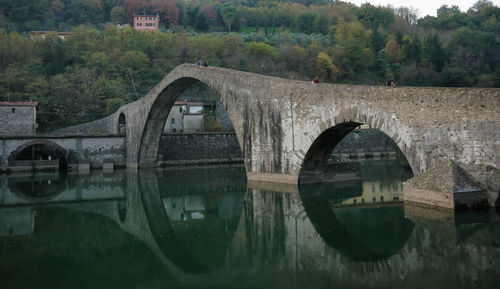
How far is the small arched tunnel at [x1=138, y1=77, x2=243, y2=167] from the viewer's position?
29.2 metres

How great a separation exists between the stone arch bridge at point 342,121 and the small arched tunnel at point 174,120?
1.85 m

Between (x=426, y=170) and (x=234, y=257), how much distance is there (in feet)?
21.4

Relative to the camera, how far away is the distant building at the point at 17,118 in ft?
105

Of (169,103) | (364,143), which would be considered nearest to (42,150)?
(169,103)

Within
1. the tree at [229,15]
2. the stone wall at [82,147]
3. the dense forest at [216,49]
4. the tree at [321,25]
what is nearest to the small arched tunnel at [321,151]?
the stone wall at [82,147]

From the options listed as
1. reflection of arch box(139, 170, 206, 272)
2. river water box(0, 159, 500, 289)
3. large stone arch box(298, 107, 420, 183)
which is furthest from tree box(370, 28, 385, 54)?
reflection of arch box(139, 170, 206, 272)

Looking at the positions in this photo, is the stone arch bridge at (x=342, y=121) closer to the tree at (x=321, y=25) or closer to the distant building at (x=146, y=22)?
the tree at (x=321, y=25)

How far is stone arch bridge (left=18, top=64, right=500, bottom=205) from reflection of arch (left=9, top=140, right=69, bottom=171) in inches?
444

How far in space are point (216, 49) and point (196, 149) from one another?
120 feet

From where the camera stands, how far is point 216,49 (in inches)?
2714

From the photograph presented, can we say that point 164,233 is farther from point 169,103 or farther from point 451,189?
point 169,103

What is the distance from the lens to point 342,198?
15477mm

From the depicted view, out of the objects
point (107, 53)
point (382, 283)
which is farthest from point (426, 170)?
point (107, 53)

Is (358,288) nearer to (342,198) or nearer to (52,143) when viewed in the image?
(342,198)
